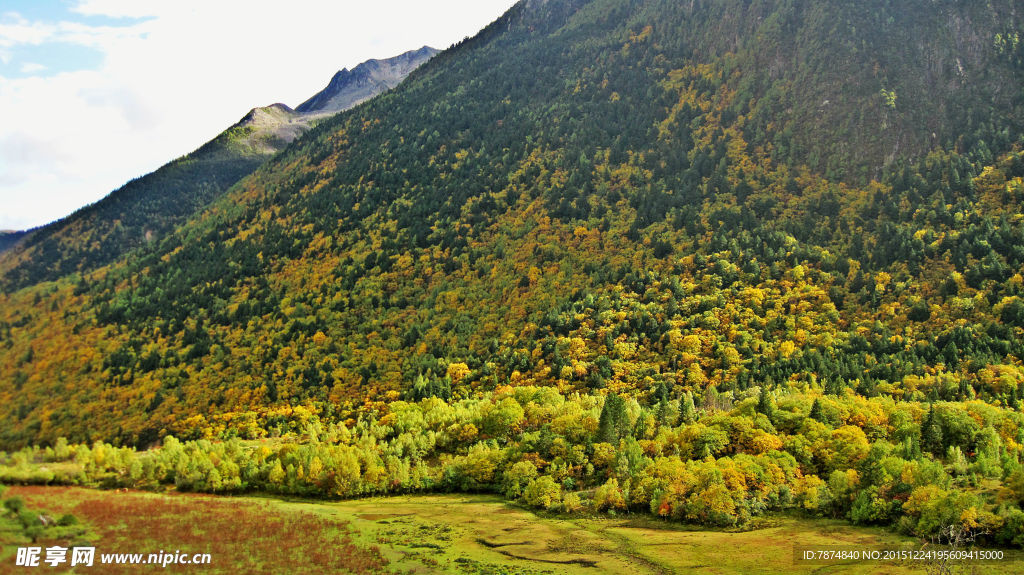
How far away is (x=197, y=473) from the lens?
124 metres

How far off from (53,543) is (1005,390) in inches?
7069

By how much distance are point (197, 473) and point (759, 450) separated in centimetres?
10380

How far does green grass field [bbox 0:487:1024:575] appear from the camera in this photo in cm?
8312

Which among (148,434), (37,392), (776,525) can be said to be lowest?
(776,525)

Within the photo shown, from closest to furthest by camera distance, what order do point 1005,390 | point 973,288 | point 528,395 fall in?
1. point 1005,390
2. point 528,395
3. point 973,288

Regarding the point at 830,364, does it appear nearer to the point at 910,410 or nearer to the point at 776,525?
the point at 910,410

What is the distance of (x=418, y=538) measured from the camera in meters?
111

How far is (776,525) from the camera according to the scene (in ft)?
393

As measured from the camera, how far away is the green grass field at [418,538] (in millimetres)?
83125

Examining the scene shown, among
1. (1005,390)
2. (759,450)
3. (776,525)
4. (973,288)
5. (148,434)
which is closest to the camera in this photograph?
(776,525)

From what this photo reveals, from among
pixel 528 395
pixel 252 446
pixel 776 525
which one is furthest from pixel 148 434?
pixel 776 525

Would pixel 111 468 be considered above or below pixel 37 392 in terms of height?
Answer: below

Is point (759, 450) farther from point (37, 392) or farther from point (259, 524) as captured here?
point (37, 392)

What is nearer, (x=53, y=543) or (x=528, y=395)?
(x=53, y=543)
